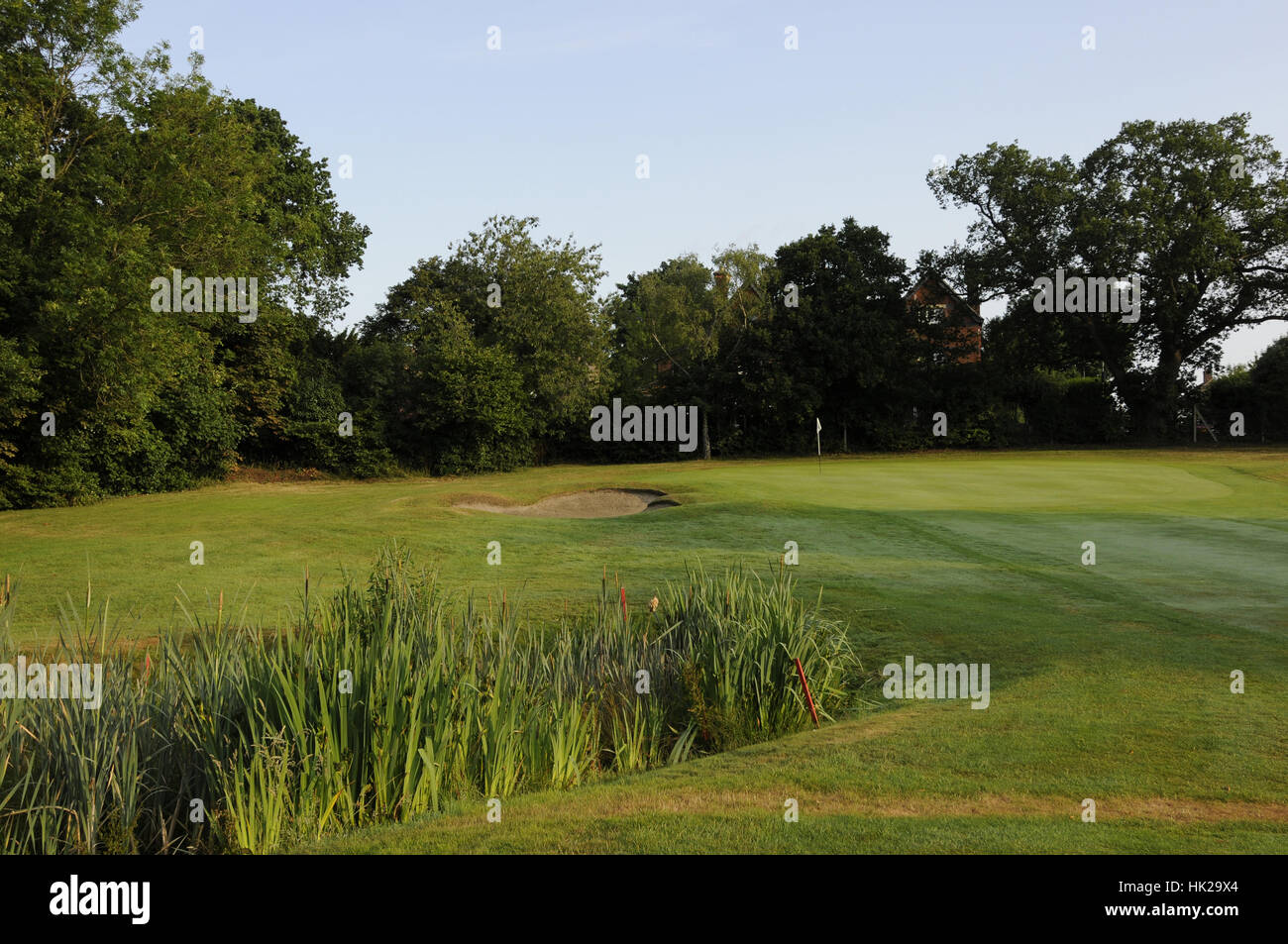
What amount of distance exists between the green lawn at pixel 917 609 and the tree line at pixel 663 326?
8663 mm

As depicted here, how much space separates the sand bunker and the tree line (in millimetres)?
10863

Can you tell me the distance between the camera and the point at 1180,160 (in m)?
40.3

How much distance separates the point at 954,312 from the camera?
44.2 m

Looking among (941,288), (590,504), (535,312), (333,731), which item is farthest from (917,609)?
(941,288)

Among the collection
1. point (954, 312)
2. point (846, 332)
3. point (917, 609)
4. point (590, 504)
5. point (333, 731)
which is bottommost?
point (917, 609)

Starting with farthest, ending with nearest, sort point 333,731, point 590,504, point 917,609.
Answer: point 590,504 < point 917,609 < point 333,731

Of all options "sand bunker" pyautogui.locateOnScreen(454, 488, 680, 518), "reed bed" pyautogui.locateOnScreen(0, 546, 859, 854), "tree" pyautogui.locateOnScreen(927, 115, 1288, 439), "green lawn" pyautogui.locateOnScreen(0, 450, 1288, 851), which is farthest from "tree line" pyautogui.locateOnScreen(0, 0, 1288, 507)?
"reed bed" pyautogui.locateOnScreen(0, 546, 859, 854)

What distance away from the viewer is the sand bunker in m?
22.3

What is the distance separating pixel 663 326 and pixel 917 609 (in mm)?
34794

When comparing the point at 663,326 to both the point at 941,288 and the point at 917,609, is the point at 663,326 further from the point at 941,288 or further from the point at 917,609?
the point at 917,609
